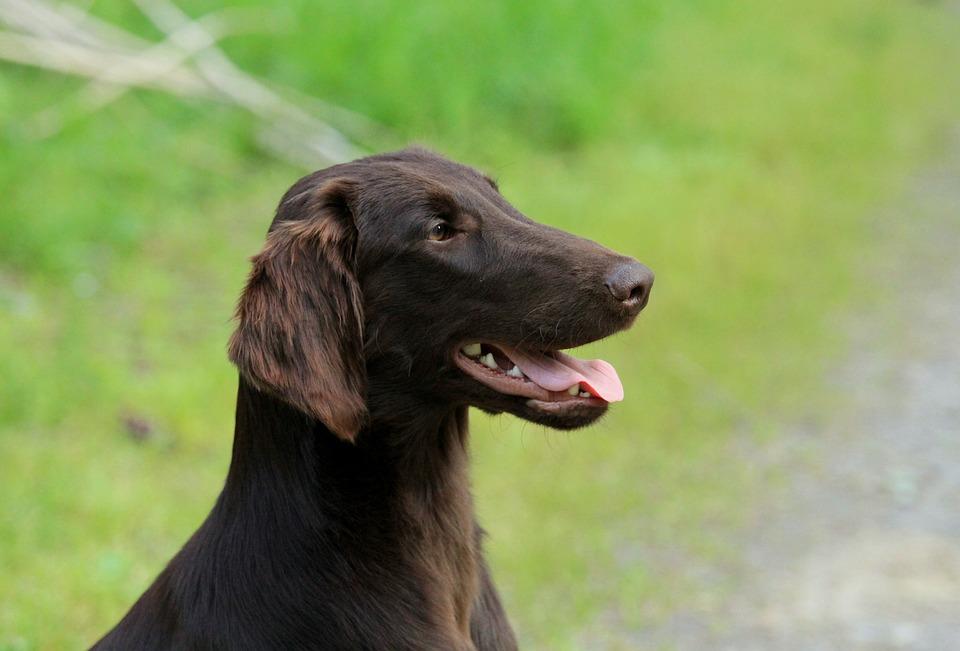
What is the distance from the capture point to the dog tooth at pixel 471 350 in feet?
9.61

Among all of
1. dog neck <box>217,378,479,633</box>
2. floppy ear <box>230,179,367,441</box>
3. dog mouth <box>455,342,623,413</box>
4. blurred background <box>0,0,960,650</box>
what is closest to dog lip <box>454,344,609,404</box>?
dog mouth <box>455,342,623,413</box>

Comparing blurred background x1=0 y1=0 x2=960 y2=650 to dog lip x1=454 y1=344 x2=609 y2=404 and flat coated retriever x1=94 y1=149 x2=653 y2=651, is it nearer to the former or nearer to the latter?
flat coated retriever x1=94 y1=149 x2=653 y2=651

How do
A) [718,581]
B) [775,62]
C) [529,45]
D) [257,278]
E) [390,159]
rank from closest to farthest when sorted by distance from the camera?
[257,278] < [390,159] < [718,581] < [529,45] < [775,62]

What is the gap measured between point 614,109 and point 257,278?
7666mm

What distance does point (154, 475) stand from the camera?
527 centimetres

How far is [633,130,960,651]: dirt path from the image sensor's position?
458cm

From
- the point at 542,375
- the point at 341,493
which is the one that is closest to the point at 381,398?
the point at 341,493

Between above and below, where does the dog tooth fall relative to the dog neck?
above

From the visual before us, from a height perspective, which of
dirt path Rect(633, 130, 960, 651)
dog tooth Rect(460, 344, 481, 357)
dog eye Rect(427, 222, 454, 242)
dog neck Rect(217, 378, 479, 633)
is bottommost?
dog neck Rect(217, 378, 479, 633)

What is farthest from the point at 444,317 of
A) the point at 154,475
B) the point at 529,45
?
the point at 529,45

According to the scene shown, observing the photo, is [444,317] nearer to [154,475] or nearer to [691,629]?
[691,629]

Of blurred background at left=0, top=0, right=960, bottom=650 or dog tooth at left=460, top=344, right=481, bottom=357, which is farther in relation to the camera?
blurred background at left=0, top=0, right=960, bottom=650

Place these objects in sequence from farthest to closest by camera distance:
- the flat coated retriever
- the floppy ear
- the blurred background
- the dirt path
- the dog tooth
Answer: the blurred background, the dirt path, the dog tooth, the flat coated retriever, the floppy ear

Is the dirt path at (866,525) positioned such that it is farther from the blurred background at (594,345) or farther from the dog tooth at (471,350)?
the dog tooth at (471,350)
